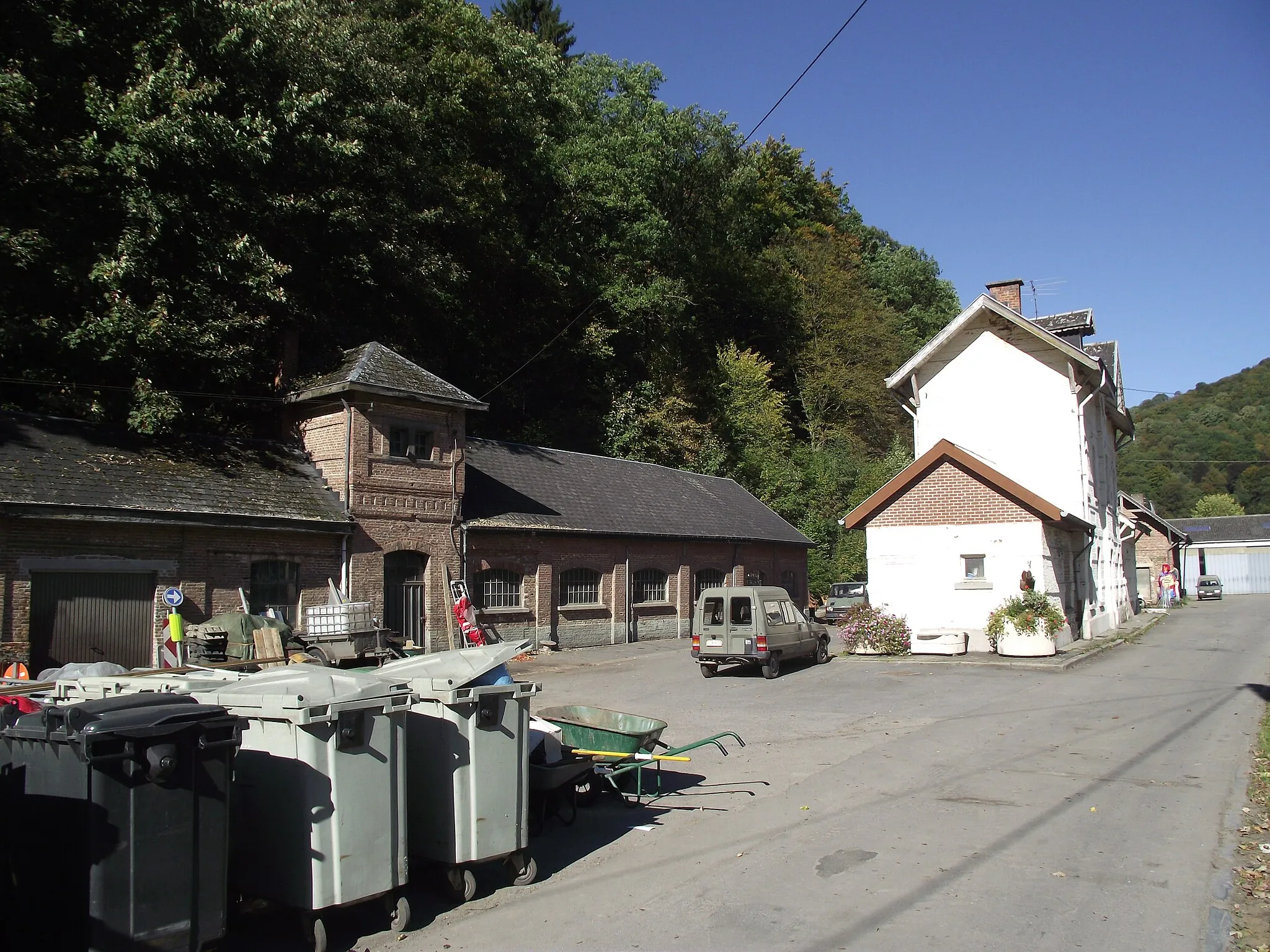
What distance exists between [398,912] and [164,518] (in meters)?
13.0

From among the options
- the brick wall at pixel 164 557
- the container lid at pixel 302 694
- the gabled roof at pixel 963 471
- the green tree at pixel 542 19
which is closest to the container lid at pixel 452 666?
the container lid at pixel 302 694

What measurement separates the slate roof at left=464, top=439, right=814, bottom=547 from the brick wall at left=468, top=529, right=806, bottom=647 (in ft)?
1.35

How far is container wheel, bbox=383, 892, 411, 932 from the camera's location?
6184 mm

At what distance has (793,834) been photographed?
816cm

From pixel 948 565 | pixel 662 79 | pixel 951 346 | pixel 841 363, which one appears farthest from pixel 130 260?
pixel 841 363

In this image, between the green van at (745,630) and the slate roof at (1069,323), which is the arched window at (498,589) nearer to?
the green van at (745,630)

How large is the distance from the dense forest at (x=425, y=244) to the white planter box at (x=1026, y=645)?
1791 cm

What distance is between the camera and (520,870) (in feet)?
23.3

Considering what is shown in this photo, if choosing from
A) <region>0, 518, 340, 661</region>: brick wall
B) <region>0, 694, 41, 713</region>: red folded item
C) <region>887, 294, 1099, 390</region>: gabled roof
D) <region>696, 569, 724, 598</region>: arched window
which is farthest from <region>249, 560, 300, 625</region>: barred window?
<region>887, 294, 1099, 390</region>: gabled roof

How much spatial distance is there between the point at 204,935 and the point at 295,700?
1318 mm

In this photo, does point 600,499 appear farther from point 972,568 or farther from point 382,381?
point 972,568

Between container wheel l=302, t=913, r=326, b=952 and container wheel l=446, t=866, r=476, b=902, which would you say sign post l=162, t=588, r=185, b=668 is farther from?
container wheel l=302, t=913, r=326, b=952

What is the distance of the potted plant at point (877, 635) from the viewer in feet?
74.6

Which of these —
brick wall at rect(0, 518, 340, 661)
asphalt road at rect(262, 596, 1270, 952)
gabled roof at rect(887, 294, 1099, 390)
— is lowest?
asphalt road at rect(262, 596, 1270, 952)
